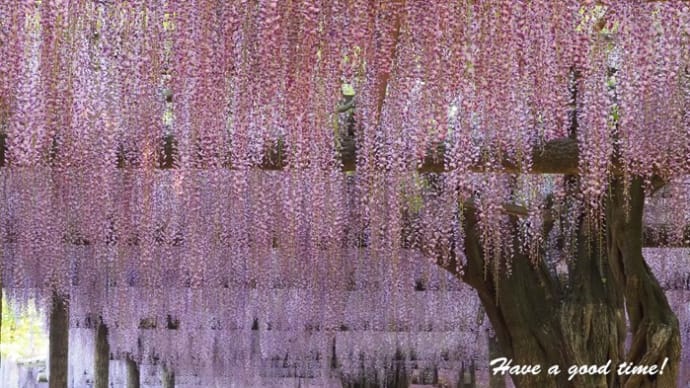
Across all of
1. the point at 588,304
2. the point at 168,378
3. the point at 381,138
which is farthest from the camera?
the point at 168,378

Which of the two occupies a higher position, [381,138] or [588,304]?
[381,138]

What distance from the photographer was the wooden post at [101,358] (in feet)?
32.8

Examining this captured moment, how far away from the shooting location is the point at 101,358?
10148 millimetres

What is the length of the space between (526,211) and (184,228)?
2147 mm

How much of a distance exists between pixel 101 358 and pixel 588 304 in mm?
5828

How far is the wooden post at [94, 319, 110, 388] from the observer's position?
9984 mm

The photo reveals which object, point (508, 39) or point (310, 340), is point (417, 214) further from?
point (310, 340)

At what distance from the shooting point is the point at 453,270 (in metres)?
6.16

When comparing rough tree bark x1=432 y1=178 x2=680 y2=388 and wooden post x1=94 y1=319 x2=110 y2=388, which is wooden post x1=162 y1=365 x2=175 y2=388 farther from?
rough tree bark x1=432 y1=178 x2=680 y2=388

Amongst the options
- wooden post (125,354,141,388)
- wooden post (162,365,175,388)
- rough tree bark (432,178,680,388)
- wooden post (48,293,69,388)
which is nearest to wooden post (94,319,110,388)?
wooden post (48,293,69,388)

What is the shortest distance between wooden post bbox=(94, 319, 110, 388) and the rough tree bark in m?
4.94

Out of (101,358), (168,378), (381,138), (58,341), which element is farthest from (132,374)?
(381,138)

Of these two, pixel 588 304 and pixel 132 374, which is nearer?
pixel 588 304

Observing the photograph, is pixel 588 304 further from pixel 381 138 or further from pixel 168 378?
pixel 168 378
